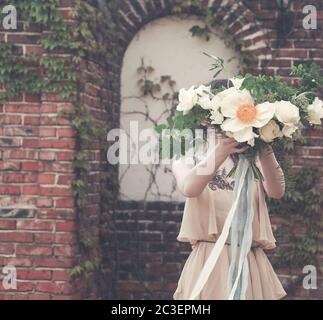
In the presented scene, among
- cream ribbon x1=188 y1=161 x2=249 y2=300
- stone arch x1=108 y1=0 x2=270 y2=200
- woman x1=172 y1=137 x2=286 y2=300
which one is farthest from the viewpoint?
stone arch x1=108 y1=0 x2=270 y2=200

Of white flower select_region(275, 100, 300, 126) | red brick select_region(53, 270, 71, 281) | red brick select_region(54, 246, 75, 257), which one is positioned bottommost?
red brick select_region(53, 270, 71, 281)

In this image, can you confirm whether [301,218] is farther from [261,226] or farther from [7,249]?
[7,249]

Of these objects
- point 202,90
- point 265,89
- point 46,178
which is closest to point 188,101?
point 202,90

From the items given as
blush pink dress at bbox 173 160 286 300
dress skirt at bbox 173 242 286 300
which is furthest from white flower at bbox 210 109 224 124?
dress skirt at bbox 173 242 286 300

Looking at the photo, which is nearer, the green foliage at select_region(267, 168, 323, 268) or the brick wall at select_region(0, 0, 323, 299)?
the brick wall at select_region(0, 0, 323, 299)

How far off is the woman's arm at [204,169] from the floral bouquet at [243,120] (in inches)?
2.7

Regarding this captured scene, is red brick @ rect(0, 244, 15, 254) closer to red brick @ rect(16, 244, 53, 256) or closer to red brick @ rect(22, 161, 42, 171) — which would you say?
red brick @ rect(16, 244, 53, 256)

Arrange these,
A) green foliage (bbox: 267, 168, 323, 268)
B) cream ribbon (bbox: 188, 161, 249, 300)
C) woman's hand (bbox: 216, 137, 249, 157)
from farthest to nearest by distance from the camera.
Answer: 1. green foliage (bbox: 267, 168, 323, 268)
2. cream ribbon (bbox: 188, 161, 249, 300)
3. woman's hand (bbox: 216, 137, 249, 157)

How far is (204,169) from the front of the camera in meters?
2.88

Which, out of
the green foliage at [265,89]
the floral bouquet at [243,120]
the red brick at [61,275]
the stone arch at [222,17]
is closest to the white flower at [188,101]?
the floral bouquet at [243,120]

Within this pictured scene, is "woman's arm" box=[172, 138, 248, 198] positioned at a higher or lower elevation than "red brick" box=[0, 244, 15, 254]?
higher

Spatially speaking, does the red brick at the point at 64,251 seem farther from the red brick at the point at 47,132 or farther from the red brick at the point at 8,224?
the red brick at the point at 47,132

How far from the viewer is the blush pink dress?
3086 millimetres

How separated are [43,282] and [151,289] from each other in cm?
104
